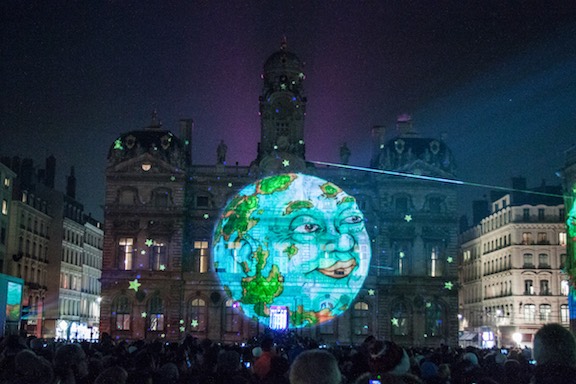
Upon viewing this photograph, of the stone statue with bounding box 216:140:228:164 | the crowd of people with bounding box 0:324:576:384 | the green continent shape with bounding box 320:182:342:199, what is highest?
the stone statue with bounding box 216:140:228:164

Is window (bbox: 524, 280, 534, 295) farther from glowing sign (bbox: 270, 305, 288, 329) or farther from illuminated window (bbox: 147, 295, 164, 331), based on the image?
illuminated window (bbox: 147, 295, 164, 331)

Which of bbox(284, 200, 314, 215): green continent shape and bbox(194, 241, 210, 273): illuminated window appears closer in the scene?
bbox(284, 200, 314, 215): green continent shape

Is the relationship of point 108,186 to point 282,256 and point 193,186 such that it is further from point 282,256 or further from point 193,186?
point 282,256

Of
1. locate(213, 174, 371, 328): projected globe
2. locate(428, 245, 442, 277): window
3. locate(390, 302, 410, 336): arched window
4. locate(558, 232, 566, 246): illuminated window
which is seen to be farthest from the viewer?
locate(558, 232, 566, 246): illuminated window

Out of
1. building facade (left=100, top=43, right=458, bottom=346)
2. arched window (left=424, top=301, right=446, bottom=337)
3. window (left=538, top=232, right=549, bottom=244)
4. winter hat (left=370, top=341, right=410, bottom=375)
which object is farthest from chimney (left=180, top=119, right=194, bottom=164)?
winter hat (left=370, top=341, right=410, bottom=375)

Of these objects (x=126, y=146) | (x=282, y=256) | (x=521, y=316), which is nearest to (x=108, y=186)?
(x=126, y=146)

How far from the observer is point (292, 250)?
6275cm

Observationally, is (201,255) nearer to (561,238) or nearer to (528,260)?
(528,260)

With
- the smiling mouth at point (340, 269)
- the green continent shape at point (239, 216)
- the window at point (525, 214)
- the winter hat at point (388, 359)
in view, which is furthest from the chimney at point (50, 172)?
the winter hat at point (388, 359)

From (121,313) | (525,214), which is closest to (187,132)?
(121,313)

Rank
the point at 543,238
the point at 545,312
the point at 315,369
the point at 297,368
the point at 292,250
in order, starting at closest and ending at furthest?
1. the point at 315,369
2. the point at 297,368
3. the point at 292,250
4. the point at 545,312
5. the point at 543,238

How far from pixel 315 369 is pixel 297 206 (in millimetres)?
57784

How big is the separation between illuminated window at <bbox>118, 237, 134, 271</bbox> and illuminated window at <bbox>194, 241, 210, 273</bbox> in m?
4.89

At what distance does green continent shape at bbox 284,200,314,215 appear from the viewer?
207 ft
